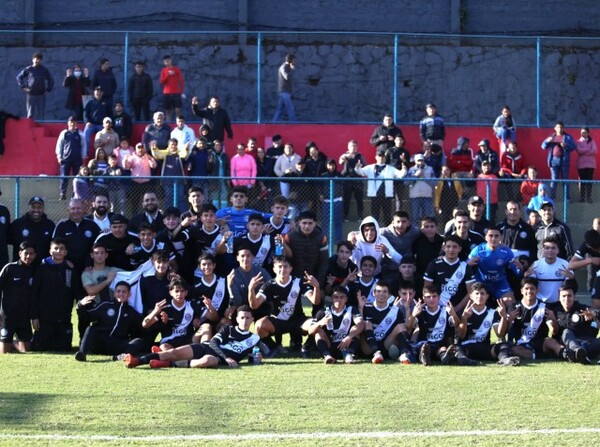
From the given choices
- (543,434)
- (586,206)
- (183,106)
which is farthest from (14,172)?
(543,434)

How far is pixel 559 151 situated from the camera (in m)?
23.9

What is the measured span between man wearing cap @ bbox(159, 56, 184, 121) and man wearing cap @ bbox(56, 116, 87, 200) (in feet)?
8.43

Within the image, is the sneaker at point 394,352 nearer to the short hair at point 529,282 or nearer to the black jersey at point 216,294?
the short hair at point 529,282

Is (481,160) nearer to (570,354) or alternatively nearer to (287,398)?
(570,354)

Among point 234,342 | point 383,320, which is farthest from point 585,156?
point 234,342

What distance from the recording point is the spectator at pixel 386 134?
76.5 ft

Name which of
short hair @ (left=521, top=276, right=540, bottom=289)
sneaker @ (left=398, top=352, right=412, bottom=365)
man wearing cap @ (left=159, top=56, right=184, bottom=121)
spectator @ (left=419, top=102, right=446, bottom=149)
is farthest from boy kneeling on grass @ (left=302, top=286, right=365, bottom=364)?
man wearing cap @ (left=159, top=56, right=184, bottom=121)

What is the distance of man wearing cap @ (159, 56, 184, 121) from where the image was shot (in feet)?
84.0

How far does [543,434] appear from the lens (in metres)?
10.1

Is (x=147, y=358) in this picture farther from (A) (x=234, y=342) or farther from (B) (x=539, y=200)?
(B) (x=539, y=200)

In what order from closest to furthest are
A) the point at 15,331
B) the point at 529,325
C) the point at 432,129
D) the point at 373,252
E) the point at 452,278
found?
the point at 529,325, the point at 15,331, the point at 452,278, the point at 373,252, the point at 432,129

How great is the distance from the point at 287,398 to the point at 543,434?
2.65 meters

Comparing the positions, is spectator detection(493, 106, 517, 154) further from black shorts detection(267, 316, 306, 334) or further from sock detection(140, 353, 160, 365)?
sock detection(140, 353, 160, 365)

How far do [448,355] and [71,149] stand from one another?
11550 millimetres
